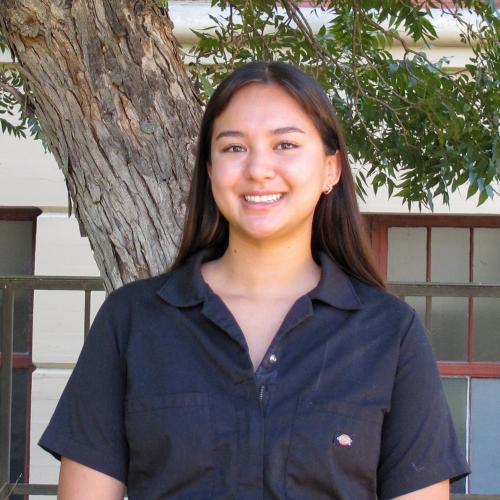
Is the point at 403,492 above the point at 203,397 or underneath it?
underneath

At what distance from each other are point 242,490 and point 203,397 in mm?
183

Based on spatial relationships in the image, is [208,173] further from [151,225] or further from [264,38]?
[264,38]

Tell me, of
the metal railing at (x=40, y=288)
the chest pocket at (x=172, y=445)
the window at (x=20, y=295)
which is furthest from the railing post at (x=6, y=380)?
the chest pocket at (x=172, y=445)

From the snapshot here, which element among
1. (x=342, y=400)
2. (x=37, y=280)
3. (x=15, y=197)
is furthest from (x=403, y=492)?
(x=15, y=197)

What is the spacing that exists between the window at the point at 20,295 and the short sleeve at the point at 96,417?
176 inches

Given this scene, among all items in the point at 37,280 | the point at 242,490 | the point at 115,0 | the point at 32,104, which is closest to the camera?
the point at 242,490

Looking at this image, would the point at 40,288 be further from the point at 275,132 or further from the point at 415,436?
the point at 415,436

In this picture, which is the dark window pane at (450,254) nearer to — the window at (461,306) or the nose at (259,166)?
the window at (461,306)

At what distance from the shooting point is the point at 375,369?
187 centimetres

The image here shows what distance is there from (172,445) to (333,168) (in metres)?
0.69

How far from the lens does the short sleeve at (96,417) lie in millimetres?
1879

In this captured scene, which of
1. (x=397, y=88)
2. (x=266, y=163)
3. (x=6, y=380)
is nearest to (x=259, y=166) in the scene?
(x=266, y=163)

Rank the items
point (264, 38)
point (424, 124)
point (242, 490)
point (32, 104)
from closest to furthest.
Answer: point (242, 490)
point (32, 104)
point (424, 124)
point (264, 38)

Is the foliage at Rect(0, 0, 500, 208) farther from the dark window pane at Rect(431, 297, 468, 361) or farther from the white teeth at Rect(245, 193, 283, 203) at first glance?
the dark window pane at Rect(431, 297, 468, 361)
